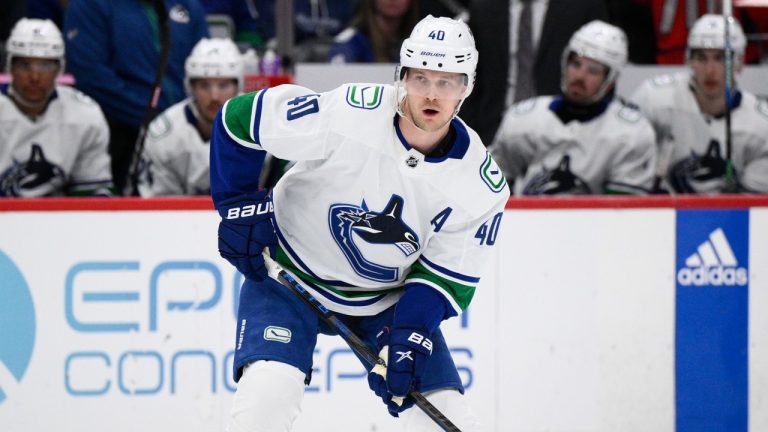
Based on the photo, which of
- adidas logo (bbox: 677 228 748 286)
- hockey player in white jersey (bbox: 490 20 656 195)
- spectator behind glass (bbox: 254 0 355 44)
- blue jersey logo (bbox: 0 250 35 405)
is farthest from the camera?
spectator behind glass (bbox: 254 0 355 44)

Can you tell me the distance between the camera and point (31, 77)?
473 cm

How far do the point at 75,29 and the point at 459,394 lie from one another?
8.51 feet

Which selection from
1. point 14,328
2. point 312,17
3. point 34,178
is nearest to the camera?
point 14,328

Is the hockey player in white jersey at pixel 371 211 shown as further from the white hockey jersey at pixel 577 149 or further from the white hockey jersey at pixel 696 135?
the white hockey jersey at pixel 696 135

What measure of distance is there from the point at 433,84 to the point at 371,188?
29cm

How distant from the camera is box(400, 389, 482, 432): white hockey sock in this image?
3.01 metres

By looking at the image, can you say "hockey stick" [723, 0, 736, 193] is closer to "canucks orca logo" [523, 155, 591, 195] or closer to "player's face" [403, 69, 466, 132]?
"canucks orca logo" [523, 155, 591, 195]

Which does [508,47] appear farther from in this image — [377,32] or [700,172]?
[700,172]

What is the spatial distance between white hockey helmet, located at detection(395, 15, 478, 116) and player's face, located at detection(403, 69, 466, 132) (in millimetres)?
22

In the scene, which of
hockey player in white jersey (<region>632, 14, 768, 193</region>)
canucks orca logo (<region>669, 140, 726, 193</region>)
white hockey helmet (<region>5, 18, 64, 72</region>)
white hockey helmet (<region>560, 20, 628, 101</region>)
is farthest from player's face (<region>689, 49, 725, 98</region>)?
white hockey helmet (<region>5, 18, 64, 72</region>)

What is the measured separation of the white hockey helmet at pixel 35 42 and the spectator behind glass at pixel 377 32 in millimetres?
1033

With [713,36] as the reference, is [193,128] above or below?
below

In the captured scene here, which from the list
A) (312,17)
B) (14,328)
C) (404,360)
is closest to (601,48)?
(312,17)

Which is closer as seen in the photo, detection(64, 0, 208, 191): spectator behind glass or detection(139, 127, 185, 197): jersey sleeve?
detection(139, 127, 185, 197): jersey sleeve
